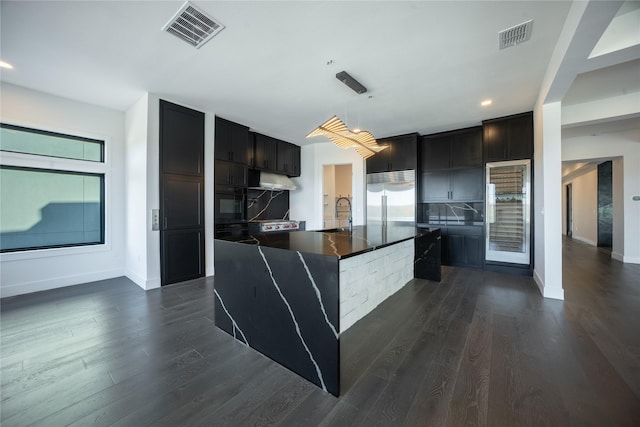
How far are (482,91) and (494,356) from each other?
325cm

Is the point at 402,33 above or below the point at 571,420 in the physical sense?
above

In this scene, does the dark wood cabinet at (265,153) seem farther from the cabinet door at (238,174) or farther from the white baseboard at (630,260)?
the white baseboard at (630,260)

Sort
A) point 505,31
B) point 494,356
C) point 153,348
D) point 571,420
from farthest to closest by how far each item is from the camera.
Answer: point 505,31 < point 153,348 < point 494,356 < point 571,420

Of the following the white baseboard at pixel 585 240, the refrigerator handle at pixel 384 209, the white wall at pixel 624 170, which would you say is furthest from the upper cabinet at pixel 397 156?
the white baseboard at pixel 585 240

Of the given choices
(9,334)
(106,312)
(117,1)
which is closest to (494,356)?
(106,312)

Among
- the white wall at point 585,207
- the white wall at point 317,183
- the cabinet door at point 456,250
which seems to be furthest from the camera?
the white wall at point 585,207

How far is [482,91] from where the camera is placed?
3.34 metres

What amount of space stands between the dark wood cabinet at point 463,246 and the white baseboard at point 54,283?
19.3 ft

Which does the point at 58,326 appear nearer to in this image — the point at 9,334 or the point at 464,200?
the point at 9,334

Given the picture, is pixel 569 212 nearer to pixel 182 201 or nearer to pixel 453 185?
pixel 453 185

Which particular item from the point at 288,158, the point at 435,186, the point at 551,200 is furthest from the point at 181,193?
the point at 551,200

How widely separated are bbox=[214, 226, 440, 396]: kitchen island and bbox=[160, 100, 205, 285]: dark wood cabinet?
1.84m

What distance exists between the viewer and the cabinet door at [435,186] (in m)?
5.20

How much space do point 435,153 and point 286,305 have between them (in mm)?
4877
